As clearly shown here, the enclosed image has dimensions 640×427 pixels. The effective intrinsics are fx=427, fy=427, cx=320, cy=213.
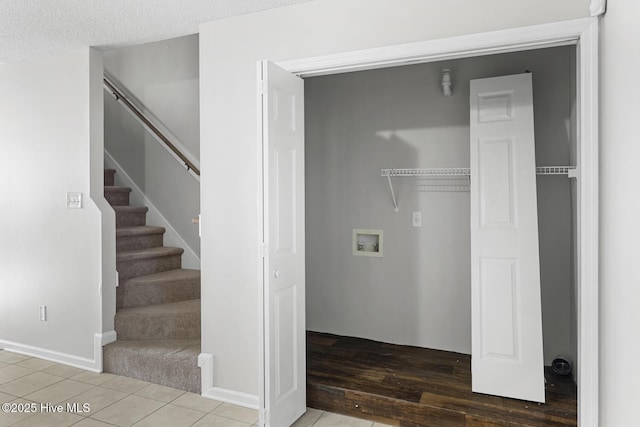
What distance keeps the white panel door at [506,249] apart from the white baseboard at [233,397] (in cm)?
136

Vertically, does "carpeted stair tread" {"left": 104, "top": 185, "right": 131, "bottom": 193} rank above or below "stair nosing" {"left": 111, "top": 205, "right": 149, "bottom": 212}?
above

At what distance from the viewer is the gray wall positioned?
286 centimetres

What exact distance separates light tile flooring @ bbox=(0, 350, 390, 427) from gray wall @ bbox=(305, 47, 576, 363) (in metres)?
1.08

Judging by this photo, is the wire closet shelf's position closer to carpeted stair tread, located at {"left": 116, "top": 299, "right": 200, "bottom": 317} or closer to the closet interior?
the closet interior

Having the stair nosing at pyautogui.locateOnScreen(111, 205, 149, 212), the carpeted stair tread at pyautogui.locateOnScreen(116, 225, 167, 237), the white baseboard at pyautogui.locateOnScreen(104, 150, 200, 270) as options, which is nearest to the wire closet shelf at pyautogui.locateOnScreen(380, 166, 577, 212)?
the white baseboard at pyautogui.locateOnScreen(104, 150, 200, 270)

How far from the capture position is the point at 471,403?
2.40 m

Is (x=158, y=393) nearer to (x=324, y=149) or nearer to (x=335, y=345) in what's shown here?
(x=335, y=345)

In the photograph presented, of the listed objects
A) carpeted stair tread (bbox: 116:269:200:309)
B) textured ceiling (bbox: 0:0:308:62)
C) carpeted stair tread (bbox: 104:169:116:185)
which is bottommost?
carpeted stair tread (bbox: 116:269:200:309)

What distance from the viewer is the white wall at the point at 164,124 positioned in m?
4.24

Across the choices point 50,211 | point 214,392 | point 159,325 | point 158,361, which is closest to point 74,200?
point 50,211

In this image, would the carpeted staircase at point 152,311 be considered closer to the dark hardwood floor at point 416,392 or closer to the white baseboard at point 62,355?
the white baseboard at point 62,355
